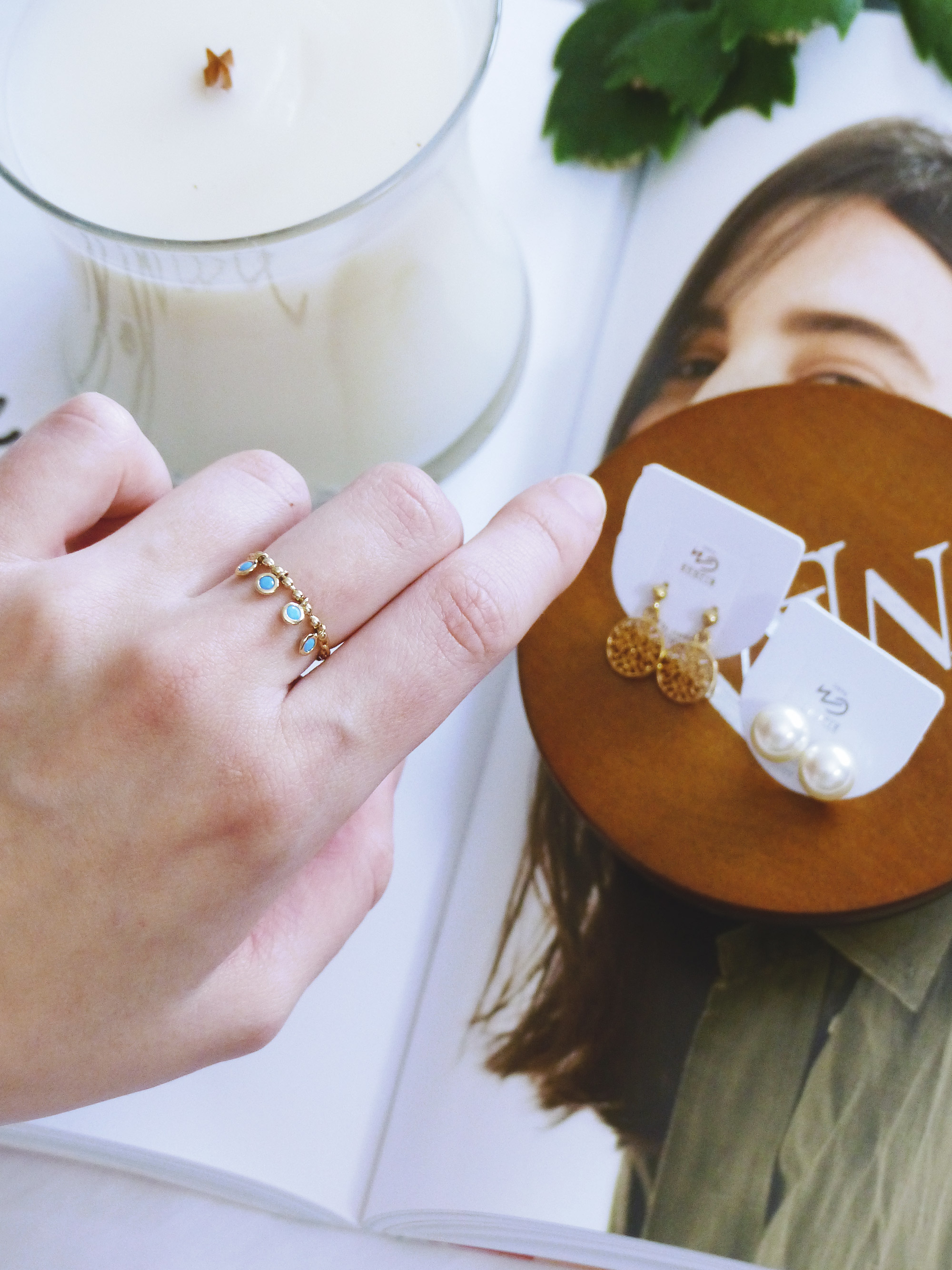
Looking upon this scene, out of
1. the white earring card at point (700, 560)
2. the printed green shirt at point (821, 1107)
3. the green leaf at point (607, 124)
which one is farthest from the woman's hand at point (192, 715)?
the green leaf at point (607, 124)

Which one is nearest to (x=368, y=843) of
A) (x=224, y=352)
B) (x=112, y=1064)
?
(x=112, y=1064)

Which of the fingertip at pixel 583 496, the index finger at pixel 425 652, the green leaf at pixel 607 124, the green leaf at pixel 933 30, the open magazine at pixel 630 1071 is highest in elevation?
the green leaf at pixel 933 30

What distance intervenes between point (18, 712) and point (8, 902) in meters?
0.06

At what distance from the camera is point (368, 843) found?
0.48 m

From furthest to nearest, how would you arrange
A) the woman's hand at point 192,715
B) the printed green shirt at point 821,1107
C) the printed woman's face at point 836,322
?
1. the printed woman's face at point 836,322
2. the printed green shirt at point 821,1107
3. the woman's hand at point 192,715

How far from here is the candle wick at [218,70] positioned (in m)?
0.50

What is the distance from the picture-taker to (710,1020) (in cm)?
52

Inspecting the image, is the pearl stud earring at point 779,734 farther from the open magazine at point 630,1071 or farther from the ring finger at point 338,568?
the ring finger at point 338,568

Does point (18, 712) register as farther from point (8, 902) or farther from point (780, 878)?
point (780, 878)

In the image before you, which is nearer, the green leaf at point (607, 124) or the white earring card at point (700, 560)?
the white earring card at point (700, 560)

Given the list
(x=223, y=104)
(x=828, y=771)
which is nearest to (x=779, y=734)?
(x=828, y=771)

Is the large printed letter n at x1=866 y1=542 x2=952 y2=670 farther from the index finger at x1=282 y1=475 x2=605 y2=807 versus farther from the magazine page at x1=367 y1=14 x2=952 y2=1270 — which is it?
the index finger at x1=282 y1=475 x2=605 y2=807


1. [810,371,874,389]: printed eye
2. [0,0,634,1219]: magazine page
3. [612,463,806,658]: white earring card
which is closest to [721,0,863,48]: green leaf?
[0,0,634,1219]: magazine page

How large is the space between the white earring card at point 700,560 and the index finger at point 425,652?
0.35 ft
